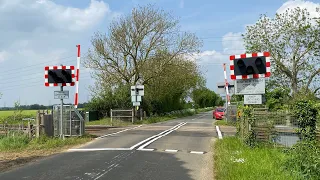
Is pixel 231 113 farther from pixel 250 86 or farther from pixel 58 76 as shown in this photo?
pixel 58 76

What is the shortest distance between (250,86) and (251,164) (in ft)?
14.5

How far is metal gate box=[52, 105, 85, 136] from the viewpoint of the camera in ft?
53.0

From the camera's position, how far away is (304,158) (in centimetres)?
756

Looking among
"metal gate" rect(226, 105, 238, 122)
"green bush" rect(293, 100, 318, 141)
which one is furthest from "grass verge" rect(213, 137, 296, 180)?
"metal gate" rect(226, 105, 238, 122)

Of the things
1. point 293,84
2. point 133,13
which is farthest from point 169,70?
point 293,84

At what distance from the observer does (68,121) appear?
16219mm

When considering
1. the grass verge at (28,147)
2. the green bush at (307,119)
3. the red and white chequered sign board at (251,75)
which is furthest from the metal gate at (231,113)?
the green bush at (307,119)

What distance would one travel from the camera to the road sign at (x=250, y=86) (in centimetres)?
1228

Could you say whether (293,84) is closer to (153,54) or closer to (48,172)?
(153,54)

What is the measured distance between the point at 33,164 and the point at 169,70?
30297mm

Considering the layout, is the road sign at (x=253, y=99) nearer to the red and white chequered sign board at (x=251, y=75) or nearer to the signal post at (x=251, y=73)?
the signal post at (x=251, y=73)

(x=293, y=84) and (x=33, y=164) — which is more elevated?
(x=293, y=84)

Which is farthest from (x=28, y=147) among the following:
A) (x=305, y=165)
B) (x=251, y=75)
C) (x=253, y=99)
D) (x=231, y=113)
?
(x=231, y=113)

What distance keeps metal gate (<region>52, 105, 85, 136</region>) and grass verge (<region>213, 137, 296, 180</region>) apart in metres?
7.63
